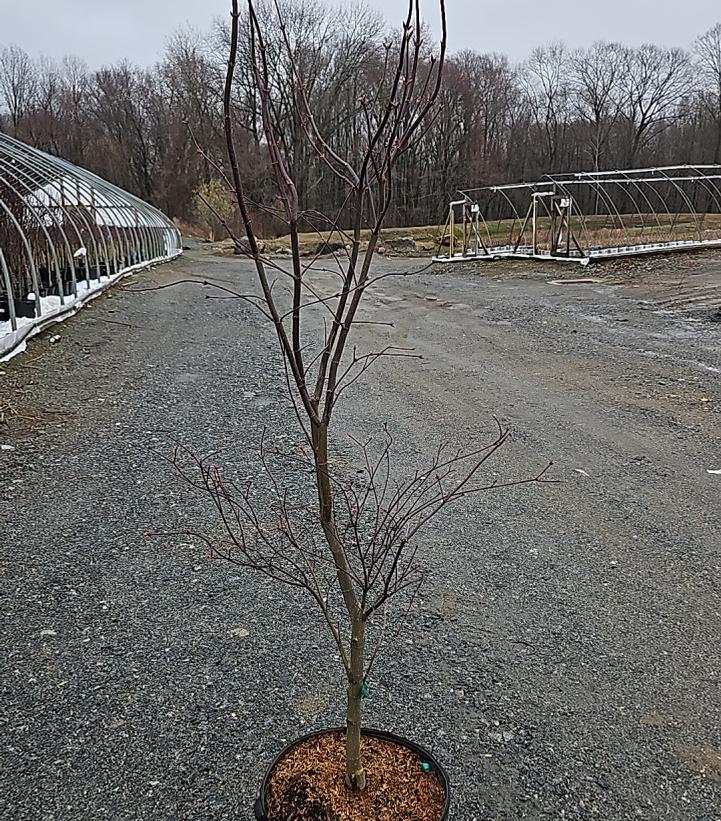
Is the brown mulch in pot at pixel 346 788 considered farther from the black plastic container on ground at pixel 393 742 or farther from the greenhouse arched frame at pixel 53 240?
the greenhouse arched frame at pixel 53 240

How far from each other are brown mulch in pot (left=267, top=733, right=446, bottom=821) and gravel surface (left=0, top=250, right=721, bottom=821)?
0.28 meters

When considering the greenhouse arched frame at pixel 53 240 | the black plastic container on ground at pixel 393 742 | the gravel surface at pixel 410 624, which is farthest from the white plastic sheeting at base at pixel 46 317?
the black plastic container on ground at pixel 393 742

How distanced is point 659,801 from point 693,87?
41.7m

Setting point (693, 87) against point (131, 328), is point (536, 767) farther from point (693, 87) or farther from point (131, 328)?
point (693, 87)

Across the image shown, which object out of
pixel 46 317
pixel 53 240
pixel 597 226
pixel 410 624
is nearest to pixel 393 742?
pixel 410 624

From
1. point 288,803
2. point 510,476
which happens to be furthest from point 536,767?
point 510,476

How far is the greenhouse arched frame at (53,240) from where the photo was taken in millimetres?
7555

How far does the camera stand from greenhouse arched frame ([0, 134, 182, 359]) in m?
7.55

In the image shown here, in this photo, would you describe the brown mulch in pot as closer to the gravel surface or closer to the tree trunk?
the tree trunk

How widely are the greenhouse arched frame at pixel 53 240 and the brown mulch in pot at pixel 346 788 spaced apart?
574 centimetres

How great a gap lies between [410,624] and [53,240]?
8.95 metres

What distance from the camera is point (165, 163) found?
33.0 meters

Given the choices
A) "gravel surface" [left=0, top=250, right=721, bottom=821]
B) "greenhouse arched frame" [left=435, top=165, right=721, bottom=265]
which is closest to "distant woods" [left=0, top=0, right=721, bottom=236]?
"greenhouse arched frame" [left=435, top=165, right=721, bottom=265]

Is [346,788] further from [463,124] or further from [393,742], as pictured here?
[463,124]
